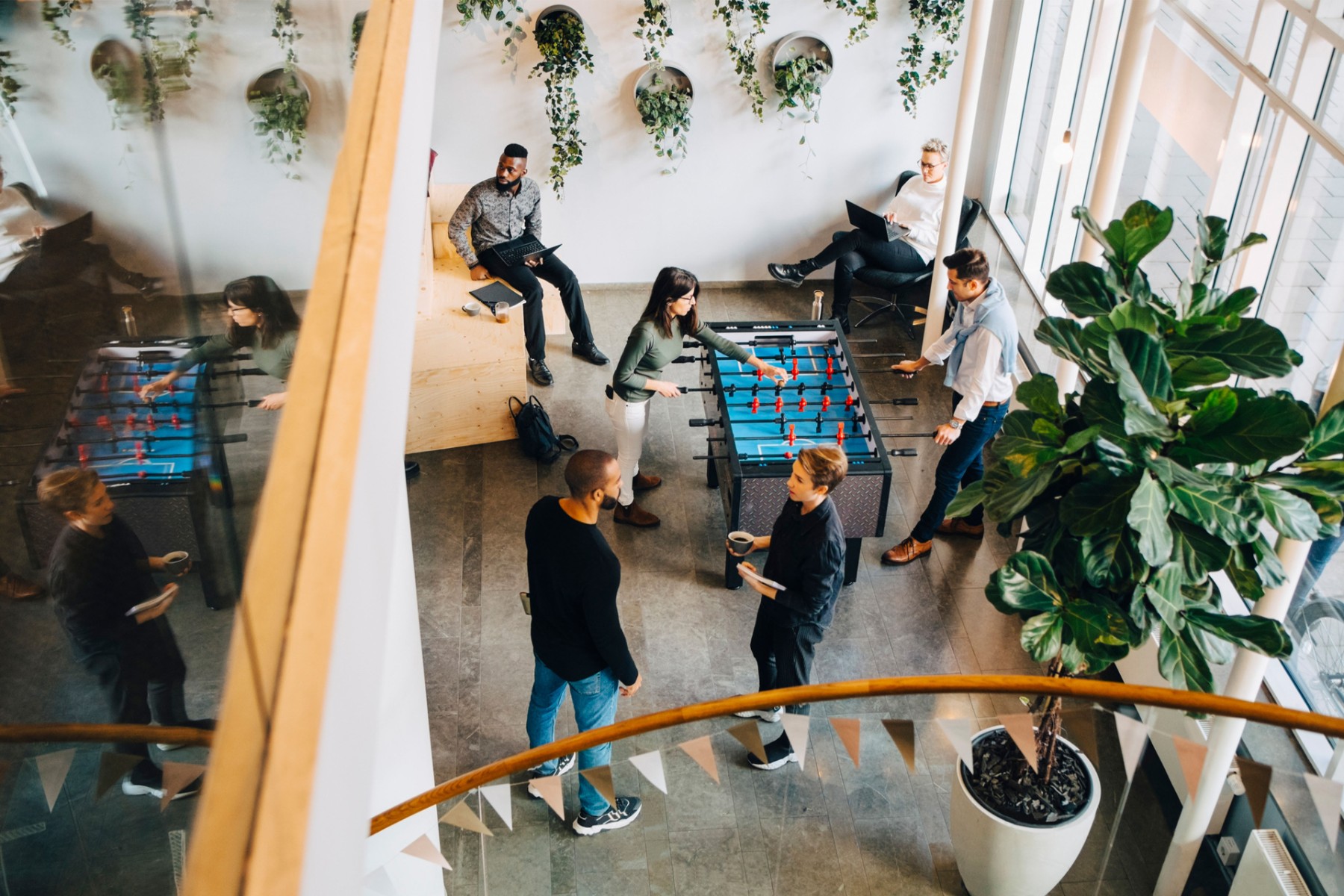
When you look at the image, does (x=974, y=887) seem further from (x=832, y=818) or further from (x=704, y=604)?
(x=704, y=604)

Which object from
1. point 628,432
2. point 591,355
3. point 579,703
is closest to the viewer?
point 579,703

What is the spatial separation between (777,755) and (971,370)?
2941 mm

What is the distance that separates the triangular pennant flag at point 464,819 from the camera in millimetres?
3771

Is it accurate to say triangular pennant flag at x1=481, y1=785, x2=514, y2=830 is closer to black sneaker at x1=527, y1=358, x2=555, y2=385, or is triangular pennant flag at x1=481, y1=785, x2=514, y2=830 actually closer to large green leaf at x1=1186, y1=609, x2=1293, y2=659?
large green leaf at x1=1186, y1=609, x2=1293, y2=659

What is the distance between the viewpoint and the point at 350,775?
1382 mm

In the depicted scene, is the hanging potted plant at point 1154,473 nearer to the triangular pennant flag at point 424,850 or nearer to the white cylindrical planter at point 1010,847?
the white cylindrical planter at point 1010,847

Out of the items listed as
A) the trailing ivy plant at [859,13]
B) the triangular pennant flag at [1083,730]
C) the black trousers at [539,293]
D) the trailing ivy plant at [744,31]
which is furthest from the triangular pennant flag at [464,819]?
the trailing ivy plant at [859,13]

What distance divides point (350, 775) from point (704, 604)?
508cm

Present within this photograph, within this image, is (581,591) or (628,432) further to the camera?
(628,432)

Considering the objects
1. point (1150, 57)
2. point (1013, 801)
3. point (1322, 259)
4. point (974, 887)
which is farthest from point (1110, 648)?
point (1150, 57)

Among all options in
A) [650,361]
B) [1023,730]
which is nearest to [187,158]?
[1023,730]

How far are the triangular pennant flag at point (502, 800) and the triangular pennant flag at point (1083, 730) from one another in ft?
6.70

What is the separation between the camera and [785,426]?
21.2 ft

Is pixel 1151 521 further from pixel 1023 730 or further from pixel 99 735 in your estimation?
pixel 99 735
